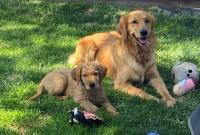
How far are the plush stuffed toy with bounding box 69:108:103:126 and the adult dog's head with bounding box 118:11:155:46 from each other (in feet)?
5.48

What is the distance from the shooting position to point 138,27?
685 centimetres

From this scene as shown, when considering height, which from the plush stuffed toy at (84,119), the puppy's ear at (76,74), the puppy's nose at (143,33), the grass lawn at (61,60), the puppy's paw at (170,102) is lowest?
the puppy's paw at (170,102)

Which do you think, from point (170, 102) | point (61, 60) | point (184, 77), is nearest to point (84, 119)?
point (170, 102)

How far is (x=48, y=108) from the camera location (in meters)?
5.96

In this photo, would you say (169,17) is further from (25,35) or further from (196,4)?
(25,35)

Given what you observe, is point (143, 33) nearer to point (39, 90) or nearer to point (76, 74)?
point (76, 74)

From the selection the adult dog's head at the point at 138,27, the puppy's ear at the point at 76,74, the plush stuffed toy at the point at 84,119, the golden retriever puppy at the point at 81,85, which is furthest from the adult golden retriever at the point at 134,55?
the plush stuffed toy at the point at 84,119

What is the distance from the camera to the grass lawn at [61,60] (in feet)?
18.2

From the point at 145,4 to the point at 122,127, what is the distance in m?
5.79

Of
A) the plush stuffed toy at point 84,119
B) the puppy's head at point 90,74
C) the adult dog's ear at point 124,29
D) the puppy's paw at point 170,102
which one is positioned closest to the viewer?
the plush stuffed toy at point 84,119

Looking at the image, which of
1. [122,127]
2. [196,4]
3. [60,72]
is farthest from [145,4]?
[122,127]

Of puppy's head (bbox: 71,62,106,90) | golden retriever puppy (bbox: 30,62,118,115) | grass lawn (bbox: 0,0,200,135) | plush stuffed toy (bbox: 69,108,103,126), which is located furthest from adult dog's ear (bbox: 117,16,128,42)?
plush stuffed toy (bbox: 69,108,103,126)

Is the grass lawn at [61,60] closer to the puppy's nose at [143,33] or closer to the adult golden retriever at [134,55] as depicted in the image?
the adult golden retriever at [134,55]

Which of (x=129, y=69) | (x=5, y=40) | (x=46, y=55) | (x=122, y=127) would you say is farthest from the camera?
(x=5, y=40)
